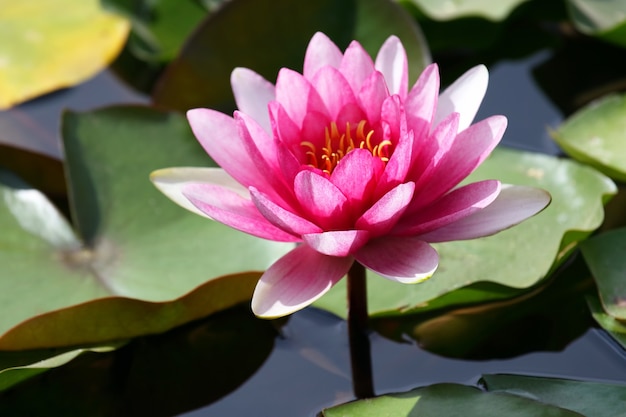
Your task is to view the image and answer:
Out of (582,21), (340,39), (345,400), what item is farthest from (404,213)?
(582,21)

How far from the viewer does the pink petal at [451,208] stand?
1.19 metres

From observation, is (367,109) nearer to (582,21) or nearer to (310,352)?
(310,352)

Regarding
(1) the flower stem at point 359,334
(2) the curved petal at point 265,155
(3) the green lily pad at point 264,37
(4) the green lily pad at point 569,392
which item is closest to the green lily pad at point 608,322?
(4) the green lily pad at point 569,392

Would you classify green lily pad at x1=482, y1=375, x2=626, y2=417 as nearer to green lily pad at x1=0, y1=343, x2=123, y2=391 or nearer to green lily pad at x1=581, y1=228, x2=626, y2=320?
green lily pad at x1=581, y1=228, x2=626, y2=320

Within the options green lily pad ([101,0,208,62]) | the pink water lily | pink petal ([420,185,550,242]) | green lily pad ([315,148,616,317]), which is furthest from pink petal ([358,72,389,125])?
green lily pad ([101,0,208,62])

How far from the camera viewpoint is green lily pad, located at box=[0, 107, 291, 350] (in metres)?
1.45

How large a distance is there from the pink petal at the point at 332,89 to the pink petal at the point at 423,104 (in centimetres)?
9

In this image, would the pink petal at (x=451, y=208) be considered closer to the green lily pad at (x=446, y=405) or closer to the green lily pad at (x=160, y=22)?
the green lily pad at (x=446, y=405)

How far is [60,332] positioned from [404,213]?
64 cm

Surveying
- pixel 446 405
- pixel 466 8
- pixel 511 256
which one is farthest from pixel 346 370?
pixel 466 8

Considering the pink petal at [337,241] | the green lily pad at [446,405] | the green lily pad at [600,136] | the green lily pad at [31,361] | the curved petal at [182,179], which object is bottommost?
the green lily pad at [31,361]

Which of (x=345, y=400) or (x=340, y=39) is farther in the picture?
(x=340, y=39)

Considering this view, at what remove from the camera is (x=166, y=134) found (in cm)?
182

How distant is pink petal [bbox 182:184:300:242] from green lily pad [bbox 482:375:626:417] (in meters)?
0.44
